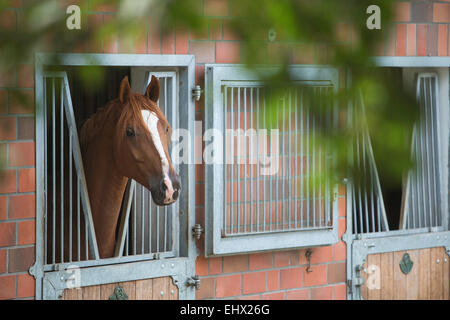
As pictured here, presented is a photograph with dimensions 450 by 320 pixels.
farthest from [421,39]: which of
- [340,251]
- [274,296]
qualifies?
[274,296]

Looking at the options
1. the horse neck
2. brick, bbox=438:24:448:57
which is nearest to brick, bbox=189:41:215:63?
the horse neck

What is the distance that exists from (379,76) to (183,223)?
3.85 metres

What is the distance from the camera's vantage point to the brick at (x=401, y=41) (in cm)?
523

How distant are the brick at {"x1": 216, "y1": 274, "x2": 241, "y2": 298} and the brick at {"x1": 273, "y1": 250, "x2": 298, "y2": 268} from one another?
291 millimetres

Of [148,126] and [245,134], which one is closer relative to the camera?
[148,126]

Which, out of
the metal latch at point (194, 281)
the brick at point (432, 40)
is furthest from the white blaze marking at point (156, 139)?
the brick at point (432, 40)

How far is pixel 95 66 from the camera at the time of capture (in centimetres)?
100

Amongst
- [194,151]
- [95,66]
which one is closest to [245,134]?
[194,151]

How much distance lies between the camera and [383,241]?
17.4 ft

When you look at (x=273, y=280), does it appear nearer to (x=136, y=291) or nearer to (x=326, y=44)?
(x=136, y=291)

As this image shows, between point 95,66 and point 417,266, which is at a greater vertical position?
point 95,66

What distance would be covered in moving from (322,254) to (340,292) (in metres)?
0.32

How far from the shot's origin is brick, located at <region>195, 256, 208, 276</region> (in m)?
4.61
